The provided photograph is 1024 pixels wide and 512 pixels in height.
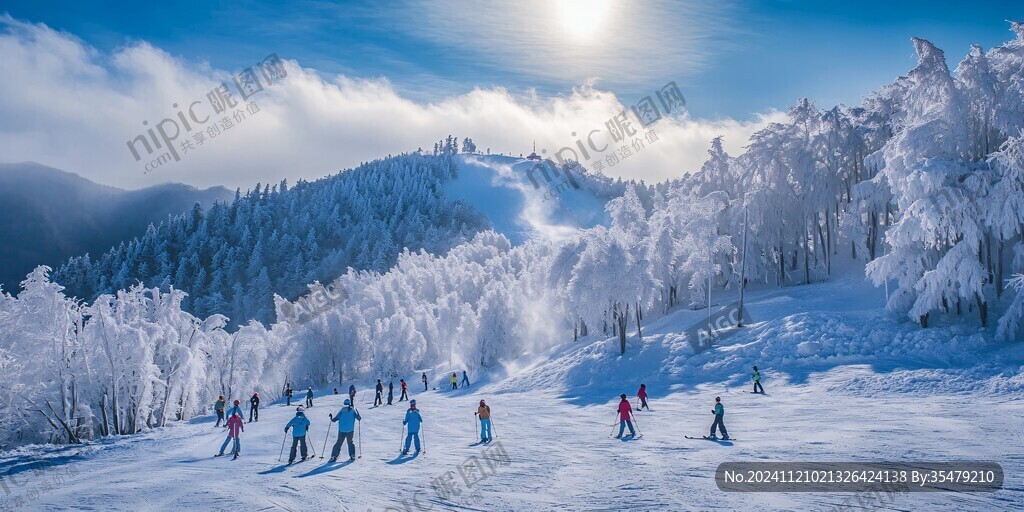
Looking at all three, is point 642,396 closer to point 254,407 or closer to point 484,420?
point 484,420

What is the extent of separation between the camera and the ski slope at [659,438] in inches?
469

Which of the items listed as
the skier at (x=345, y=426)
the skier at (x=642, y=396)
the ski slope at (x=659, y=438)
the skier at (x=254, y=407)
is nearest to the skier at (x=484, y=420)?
the ski slope at (x=659, y=438)

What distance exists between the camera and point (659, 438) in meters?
18.4

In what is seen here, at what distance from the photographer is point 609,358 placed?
125 feet

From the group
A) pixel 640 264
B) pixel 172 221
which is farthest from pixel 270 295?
pixel 640 264

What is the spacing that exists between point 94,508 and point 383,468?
620cm

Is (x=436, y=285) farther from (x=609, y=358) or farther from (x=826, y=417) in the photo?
(x=826, y=417)

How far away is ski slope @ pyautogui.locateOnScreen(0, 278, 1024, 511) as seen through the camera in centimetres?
1192

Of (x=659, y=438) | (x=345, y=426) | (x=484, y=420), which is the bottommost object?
(x=659, y=438)

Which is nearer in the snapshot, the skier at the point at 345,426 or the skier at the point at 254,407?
the skier at the point at 345,426

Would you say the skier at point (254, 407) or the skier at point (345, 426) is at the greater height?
the skier at point (345, 426)

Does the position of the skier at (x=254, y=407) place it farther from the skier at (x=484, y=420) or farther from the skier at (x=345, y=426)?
the skier at (x=484, y=420)

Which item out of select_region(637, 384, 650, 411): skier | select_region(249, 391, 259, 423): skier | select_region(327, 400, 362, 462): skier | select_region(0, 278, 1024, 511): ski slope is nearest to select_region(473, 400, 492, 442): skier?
Result: select_region(0, 278, 1024, 511): ski slope

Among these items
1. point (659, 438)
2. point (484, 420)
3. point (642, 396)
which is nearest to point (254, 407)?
point (484, 420)
